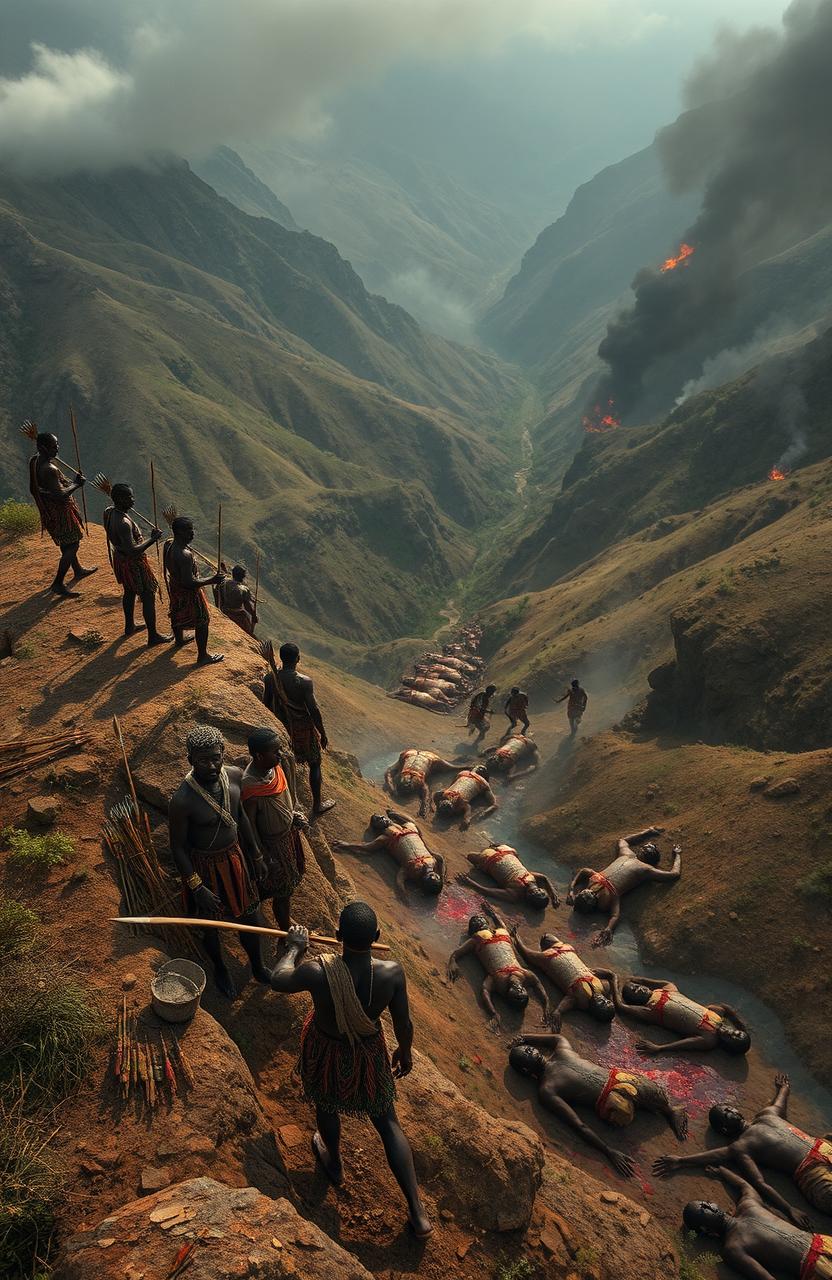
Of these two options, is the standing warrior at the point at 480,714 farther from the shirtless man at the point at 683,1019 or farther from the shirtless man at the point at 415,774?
the shirtless man at the point at 683,1019

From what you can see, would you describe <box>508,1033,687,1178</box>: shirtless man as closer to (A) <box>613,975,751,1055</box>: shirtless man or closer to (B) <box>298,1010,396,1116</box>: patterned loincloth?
(A) <box>613,975,751,1055</box>: shirtless man

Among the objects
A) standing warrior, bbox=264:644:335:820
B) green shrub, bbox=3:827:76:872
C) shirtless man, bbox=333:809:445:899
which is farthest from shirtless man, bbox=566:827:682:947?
green shrub, bbox=3:827:76:872

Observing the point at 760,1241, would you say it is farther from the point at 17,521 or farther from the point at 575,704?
the point at 17,521

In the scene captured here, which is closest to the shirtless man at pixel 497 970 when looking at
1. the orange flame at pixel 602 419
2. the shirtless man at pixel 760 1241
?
the shirtless man at pixel 760 1241

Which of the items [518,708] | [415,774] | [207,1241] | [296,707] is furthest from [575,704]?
[207,1241]

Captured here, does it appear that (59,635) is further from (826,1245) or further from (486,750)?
(486,750)

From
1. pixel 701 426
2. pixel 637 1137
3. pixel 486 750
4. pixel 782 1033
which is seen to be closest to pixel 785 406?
pixel 701 426
